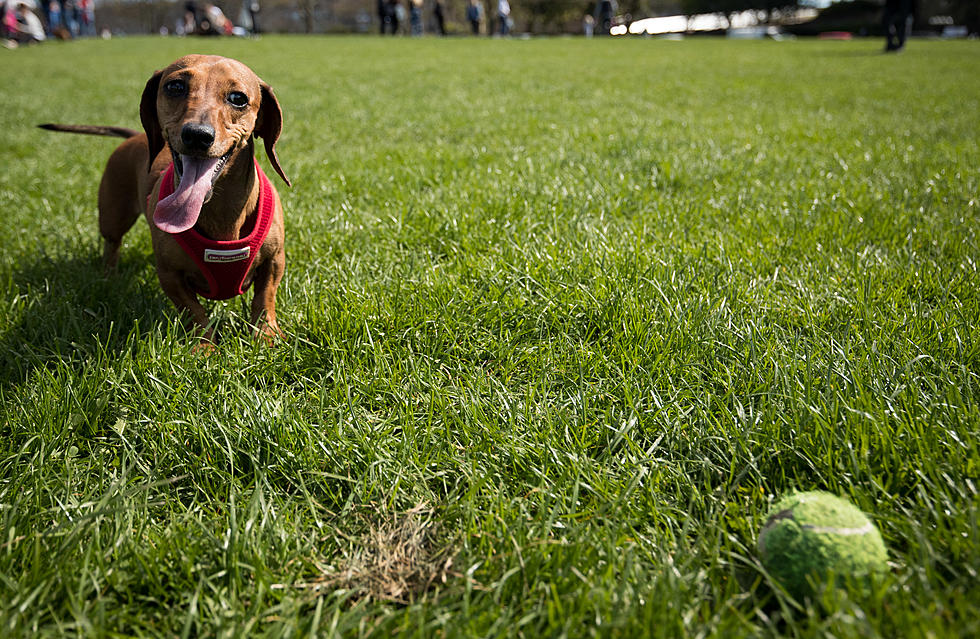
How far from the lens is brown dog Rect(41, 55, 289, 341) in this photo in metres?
2.13

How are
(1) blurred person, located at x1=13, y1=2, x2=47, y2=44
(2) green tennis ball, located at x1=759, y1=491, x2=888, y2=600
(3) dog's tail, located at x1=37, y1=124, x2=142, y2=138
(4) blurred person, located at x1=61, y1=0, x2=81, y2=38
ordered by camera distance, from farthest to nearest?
(4) blurred person, located at x1=61, y1=0, x2=81, y2=38 → (1) blurred person, located at x1=13, y1=2, x2=47, y2=44 → (3) dog's tail, located at x1=37, y1=124, x2=142, y2=138 → (2) green tennis ball, located at x1=759, y1=491, x2=888, y2=600

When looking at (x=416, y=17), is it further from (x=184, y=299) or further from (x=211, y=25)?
(x=184, y=299)

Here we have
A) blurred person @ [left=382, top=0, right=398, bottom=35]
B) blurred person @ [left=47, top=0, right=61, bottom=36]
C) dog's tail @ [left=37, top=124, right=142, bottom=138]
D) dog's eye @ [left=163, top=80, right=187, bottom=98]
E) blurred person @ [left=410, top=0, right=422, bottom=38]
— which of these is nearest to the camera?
dog's eye @ [left=163, top=80, right=187, bottom=98]

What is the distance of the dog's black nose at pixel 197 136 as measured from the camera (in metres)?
2.04

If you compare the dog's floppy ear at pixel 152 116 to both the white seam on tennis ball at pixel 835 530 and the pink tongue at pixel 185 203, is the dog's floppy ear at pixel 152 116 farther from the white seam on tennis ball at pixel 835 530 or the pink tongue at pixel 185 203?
the white seam on tennis ball at pixel 835 530

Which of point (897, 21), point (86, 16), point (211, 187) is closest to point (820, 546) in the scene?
point (211, 187)

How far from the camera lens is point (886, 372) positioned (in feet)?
6.46

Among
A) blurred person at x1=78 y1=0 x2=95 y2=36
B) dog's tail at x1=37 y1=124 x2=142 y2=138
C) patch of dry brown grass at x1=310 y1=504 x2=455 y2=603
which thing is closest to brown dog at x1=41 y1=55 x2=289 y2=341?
dog's tail at x1=37 y1=124 x2=142 y2=138

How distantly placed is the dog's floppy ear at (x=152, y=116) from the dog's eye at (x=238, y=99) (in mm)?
346

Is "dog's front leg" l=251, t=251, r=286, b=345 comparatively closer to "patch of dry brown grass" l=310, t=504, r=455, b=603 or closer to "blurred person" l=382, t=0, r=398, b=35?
"patch of dry brown grass" l=310, t=504, r=455, b=603

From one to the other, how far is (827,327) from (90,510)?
2574 mm

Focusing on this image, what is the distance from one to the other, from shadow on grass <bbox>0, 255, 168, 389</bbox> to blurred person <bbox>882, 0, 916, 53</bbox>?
991 inches

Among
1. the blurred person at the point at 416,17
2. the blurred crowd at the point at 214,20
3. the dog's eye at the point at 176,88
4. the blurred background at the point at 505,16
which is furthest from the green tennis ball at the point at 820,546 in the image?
the blurred crowd at the point at 214,20

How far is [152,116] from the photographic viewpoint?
252cm
